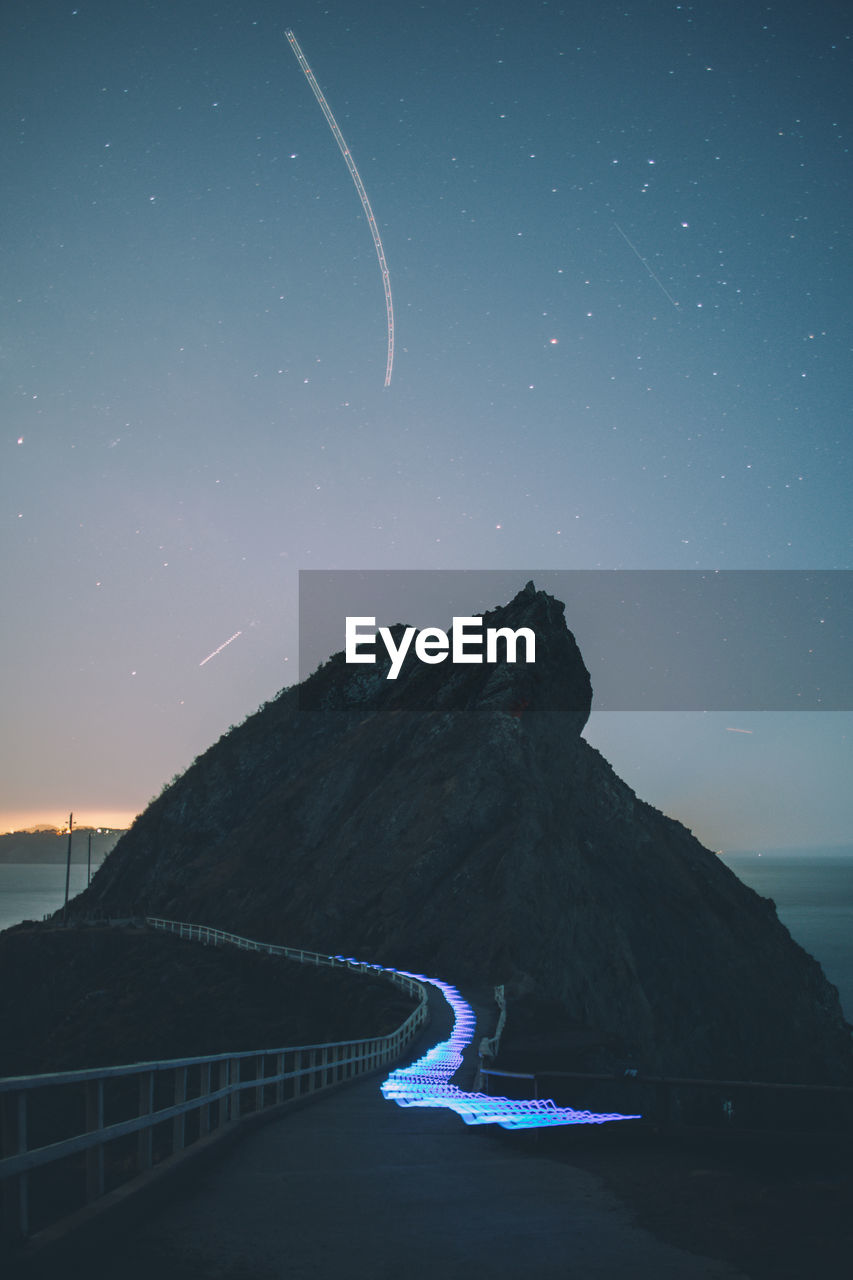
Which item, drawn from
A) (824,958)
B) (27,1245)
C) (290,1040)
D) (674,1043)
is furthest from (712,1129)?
(824,958)

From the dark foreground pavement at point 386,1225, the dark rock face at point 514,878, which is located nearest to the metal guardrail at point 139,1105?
the dark foreground pavement at point 386,1225

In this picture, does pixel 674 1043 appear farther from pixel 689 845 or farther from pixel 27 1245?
pixel 27 1245

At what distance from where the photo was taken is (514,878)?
198 ft

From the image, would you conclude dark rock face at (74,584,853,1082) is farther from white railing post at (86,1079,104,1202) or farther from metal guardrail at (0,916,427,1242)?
white railing post at (86,1079,104,1202)

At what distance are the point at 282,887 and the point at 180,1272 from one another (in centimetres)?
7107

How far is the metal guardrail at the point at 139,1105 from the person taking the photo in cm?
506

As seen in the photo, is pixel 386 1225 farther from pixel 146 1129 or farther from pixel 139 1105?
pixel 139 1105

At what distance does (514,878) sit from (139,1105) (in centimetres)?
4576

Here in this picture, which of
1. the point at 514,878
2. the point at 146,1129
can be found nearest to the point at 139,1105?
the point at 146,1129

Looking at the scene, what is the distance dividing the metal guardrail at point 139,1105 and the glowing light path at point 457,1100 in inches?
50.6

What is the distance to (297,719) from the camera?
10175 cm

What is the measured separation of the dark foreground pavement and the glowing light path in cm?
127

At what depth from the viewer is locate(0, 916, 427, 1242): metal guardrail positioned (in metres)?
5.06

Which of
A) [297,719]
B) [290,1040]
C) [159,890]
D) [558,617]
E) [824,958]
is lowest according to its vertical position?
[824,958]
